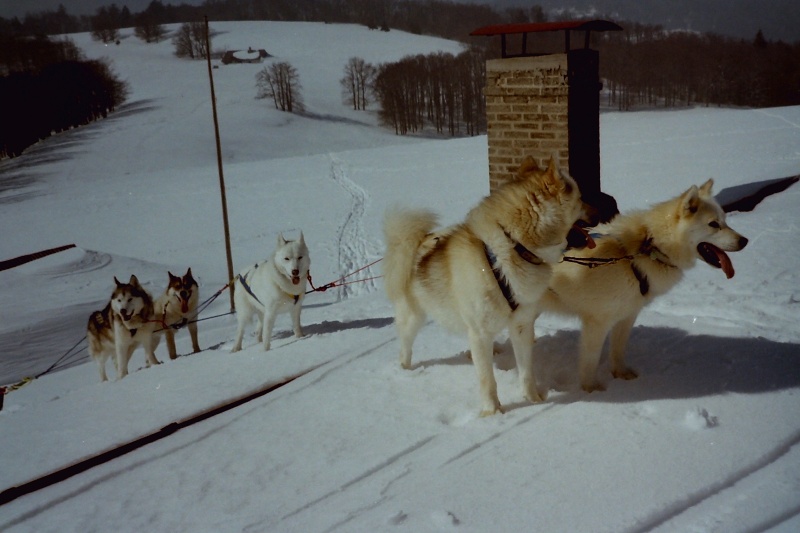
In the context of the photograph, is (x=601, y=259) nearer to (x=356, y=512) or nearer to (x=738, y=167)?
(x=356, y=512)

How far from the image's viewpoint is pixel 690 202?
3.51 metres

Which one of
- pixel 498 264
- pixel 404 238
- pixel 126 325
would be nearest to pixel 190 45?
pixel 126 325

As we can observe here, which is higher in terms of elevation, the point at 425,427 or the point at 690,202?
the point at 690,202

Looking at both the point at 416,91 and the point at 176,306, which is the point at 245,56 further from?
the point at 176,306

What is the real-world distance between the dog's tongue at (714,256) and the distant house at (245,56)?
2591 inches

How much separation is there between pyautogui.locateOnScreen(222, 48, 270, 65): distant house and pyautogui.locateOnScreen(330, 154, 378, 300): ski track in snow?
46934 mm

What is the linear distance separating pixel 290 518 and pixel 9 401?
6.54m

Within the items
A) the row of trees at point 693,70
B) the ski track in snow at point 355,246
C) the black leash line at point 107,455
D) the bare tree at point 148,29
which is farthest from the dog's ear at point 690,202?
the bare tree at point 148,29

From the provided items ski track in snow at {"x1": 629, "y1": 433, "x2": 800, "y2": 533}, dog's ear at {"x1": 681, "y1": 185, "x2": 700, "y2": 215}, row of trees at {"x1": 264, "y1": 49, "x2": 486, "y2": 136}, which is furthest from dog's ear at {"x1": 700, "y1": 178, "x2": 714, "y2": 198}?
row of trees at {"x1": 264, "y1": 49, "x2": 486, "y2": 136}

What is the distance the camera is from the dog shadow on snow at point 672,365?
11.7 ft

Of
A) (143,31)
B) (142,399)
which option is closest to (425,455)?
(142,399)

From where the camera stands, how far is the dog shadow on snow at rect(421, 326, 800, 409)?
11.7 feet

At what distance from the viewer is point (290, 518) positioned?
9.21 feet

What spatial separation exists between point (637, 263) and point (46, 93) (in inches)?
1680
